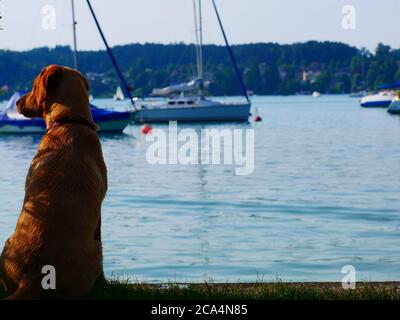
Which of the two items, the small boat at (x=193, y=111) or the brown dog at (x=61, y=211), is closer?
the brown dog at (x=61, y=211)

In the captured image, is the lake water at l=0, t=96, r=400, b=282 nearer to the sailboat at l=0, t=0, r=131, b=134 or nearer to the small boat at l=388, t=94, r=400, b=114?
the sailboat at l=0, t=0, r=131, b=134

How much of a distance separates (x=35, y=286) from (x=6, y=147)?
41.1 m

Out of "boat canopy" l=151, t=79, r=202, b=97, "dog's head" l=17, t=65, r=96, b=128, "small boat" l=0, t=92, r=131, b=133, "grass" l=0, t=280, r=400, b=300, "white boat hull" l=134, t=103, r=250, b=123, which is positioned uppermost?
"dog's head" l=17, t=65, r=96, b=128

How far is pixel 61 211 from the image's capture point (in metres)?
5.81

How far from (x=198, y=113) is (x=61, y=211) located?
55310 mm

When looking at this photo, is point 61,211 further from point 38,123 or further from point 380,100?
point 380,100

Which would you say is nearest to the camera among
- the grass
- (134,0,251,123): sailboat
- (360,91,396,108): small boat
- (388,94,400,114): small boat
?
the grass

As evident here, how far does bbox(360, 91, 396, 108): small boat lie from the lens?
286ft

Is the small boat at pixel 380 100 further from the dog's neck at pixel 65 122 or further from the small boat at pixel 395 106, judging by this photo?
the dog's neck at pixel 65 122

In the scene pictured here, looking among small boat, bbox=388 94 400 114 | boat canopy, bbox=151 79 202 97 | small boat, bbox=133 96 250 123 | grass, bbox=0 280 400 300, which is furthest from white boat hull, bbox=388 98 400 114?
grass, bbox=0 280 400 300

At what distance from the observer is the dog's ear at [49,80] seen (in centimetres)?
635

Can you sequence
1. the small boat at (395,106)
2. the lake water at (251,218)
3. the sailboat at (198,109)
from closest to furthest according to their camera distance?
the lake water at (251,218) → the sailboat at (198,109) → the small boat at (395,106)

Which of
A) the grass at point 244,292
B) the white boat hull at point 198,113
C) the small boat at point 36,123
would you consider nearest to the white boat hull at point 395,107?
the white boat hull at point 198,113
